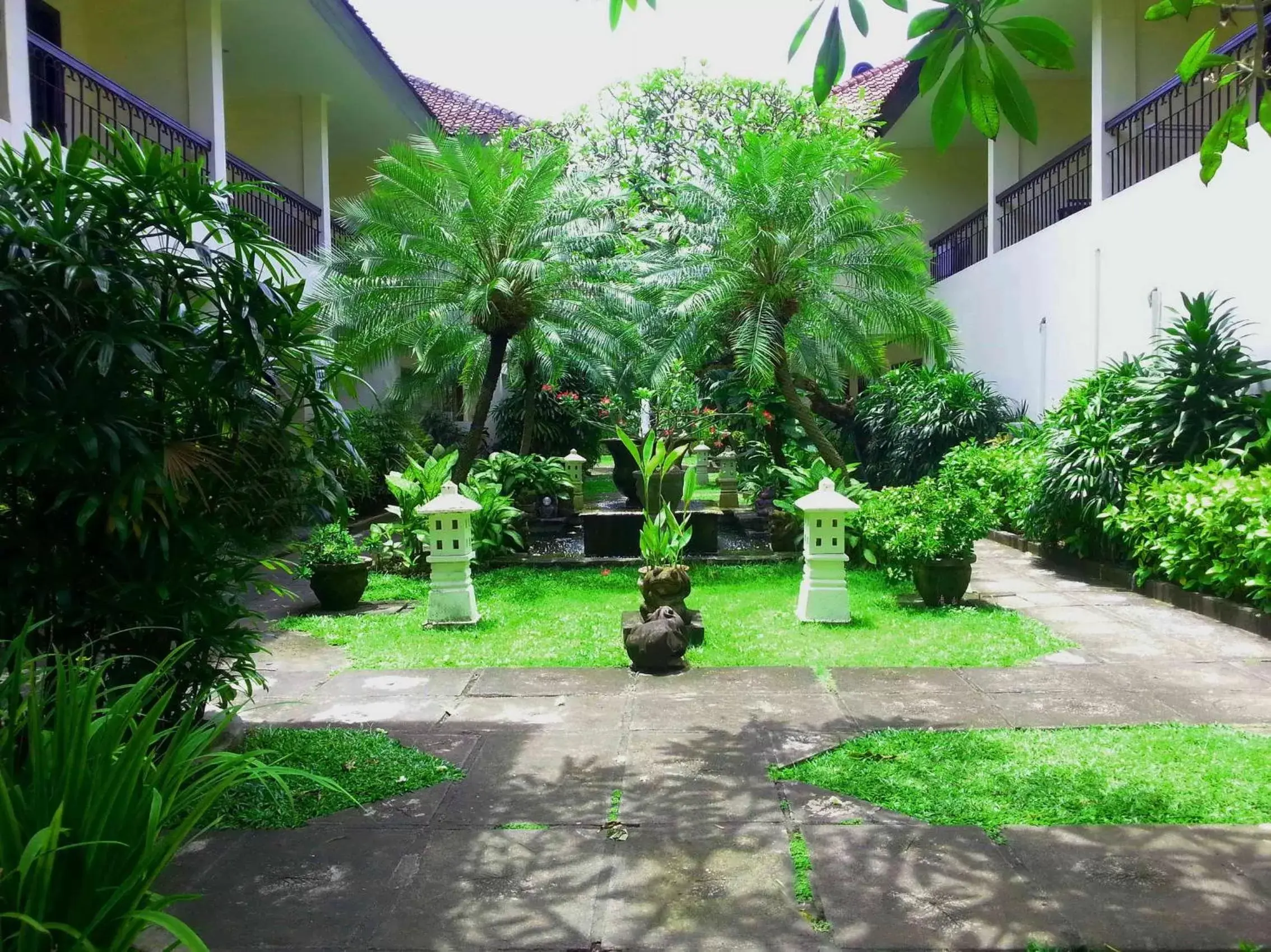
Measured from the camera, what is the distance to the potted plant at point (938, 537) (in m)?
7.67

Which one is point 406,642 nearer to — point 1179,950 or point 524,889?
point 524,889

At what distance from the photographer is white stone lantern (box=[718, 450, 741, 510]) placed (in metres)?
15.6

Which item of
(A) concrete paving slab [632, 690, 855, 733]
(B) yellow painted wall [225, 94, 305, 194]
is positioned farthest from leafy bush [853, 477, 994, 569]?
(B) yellow painted wall [225, 94, 305, 194]

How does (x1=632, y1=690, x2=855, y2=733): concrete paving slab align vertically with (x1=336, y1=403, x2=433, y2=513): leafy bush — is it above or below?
below

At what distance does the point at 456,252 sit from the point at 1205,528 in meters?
7.56

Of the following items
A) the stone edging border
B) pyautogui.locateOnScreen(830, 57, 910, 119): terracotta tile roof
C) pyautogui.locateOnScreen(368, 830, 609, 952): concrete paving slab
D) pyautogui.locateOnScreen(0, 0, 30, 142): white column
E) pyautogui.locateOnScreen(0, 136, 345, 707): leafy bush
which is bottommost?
pyautogui.locateOnScreen(368, 830, 609, 952): concrete paving slab

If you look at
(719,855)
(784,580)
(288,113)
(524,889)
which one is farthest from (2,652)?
(288,113)

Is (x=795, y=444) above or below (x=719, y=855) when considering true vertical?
above

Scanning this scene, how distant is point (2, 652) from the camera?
3100 mm

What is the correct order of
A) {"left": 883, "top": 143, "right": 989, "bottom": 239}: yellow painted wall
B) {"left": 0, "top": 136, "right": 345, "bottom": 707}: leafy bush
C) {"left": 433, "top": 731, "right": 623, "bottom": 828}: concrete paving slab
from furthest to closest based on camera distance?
{"left": 883, "top": 143, "right": 989, "bottom": 239}: yellow painted wall, {"left": 433, "top": 731, "right": 623, "bottom": 828}: concrete paving slab, {"left": 0, "top": 136, "right": 345, "bottom": 707}: leafy bush

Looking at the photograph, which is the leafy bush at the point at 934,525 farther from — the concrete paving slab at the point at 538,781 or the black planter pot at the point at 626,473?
the black planter pot at the point at 626,473

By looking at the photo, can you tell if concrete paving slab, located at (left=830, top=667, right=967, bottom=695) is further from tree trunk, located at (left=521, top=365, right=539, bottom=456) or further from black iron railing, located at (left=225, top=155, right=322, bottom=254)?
tree trunk, located at (left=521, top=365, right=539, bottom=456)

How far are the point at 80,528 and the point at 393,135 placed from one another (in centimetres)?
1561

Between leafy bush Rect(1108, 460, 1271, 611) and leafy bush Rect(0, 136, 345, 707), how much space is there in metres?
5.90
